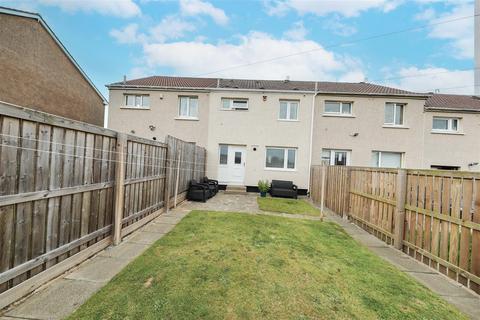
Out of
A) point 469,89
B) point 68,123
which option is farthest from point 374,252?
point 469,89

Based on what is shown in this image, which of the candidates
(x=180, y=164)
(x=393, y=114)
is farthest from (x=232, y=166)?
(x=393, y=114)

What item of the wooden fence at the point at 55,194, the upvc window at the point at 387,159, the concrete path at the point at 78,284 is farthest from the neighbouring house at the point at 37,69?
the upvc window at the point at 387,159

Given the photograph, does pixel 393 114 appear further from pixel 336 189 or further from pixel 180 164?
pixel 180 164

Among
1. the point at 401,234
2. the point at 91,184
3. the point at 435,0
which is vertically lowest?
the point at 401,234

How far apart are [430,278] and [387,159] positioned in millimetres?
12622

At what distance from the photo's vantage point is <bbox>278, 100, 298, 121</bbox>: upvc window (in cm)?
1522

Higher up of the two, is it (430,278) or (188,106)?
(188,106)

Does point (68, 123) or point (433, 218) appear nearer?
point (68, 123)

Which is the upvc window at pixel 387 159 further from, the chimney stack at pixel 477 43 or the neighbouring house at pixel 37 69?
the neighbouring house at pixel 37 69

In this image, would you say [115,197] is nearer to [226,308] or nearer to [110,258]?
[110,258]

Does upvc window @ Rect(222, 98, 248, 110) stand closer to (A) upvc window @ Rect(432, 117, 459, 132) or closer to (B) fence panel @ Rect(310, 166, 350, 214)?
(B) fence panel @ Rect(310, 166, 350, 214)

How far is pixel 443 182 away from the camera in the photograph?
4.62 meters

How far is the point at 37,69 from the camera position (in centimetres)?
1193

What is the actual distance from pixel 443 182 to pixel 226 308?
4395 millimetres
